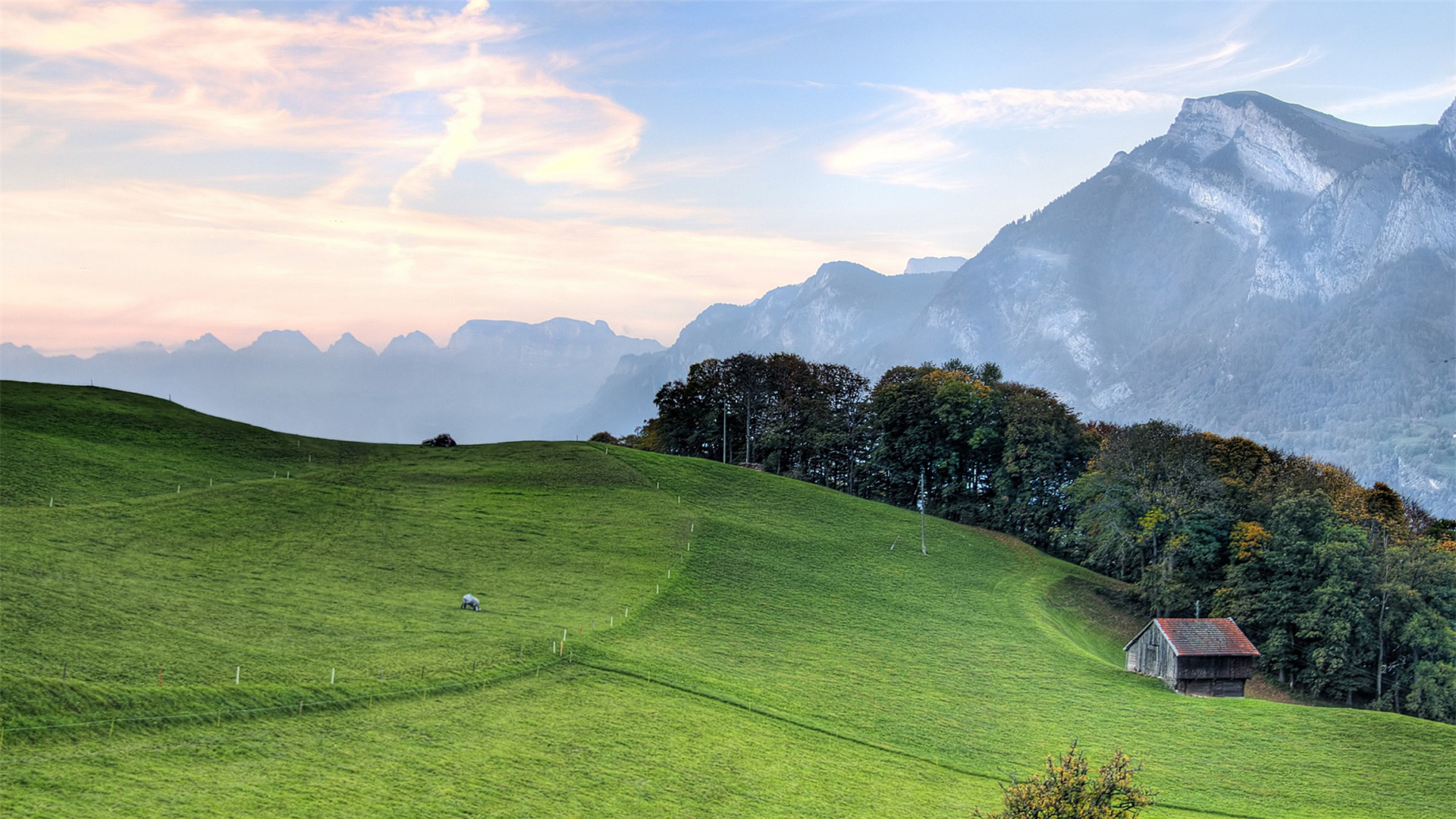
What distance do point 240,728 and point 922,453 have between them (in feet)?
301

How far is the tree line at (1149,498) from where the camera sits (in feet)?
240

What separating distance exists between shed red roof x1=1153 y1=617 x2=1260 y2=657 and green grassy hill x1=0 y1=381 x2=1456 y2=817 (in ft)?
11.9

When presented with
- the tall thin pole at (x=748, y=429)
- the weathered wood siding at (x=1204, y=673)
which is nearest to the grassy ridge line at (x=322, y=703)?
the weathered wood siding at (x=1204, y=673)

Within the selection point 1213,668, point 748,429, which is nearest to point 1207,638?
point 1213,668

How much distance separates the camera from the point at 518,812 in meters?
33.2

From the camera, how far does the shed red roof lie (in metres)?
67.1

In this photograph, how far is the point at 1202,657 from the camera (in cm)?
6706

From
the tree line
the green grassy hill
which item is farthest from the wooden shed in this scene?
Result: the tree line

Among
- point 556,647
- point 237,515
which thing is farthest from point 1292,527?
point 237,515

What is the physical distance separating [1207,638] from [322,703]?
189 ft

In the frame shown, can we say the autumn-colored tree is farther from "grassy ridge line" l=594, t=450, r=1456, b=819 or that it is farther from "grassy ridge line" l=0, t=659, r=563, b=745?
"grassy ridge line" l=0, t=659, r=563, b=745

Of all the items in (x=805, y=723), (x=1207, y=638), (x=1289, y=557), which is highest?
(x=1289, y=557)

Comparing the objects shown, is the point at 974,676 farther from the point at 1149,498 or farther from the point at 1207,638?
the point at 1149,498

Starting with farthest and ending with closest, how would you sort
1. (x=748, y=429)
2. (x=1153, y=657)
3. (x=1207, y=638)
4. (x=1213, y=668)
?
1. (x=748, y=429)
2. (x=1153, y=657)
3. (x=1207, y=638)
4. (x=1213, y=668)
